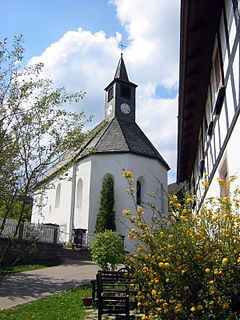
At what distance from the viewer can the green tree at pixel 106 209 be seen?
26781 millimetres

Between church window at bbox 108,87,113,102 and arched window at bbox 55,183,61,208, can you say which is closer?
arched window at bbox 55,183,61,208

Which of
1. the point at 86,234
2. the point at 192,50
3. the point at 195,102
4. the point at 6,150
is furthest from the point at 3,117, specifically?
the point at 86,234

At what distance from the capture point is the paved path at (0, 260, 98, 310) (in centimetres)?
1134

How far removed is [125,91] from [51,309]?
1114 inches

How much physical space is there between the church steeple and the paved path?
18.2 metres

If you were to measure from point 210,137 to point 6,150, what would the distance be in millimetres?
5842

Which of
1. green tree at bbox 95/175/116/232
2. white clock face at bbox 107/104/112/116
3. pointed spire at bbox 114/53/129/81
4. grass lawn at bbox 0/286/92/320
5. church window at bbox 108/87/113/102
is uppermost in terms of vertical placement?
pointed spire at bbox 114/53/129/81

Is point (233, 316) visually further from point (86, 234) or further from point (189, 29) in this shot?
point (86, 234)

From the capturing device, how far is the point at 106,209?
27.2 meters

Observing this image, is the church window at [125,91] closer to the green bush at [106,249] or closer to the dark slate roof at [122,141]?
the dark slate roof at [122,141]

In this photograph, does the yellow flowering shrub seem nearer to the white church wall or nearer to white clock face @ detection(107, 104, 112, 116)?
the white church wall

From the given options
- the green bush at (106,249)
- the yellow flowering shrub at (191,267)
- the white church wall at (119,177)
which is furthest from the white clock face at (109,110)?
the yellow flowering shrub at (191,267)

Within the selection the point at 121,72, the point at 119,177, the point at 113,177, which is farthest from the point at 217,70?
the point at 121,72

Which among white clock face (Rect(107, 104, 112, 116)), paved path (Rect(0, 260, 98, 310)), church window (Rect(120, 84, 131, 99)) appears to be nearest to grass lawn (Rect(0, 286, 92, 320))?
paved path (Rect(0, 260, 98, 310))
